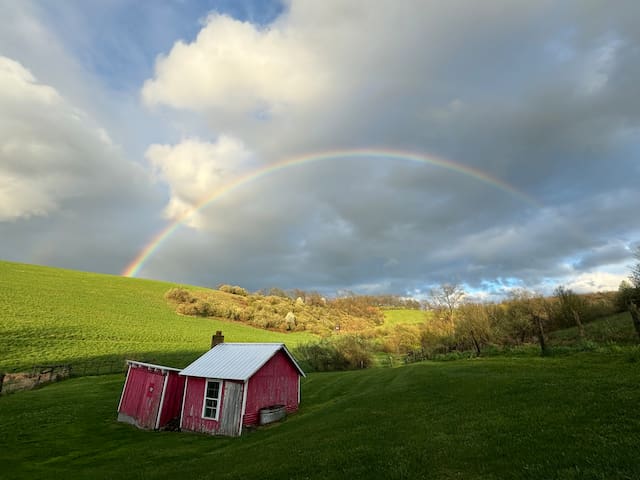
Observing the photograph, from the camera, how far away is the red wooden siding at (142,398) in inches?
985

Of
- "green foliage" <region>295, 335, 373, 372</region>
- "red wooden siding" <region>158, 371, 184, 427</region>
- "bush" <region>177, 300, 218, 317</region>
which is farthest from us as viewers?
"bush" <region>177, 300, 218, 317</region>

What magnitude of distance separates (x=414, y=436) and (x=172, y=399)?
19.6 metres

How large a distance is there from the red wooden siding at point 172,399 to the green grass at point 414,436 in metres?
1.70

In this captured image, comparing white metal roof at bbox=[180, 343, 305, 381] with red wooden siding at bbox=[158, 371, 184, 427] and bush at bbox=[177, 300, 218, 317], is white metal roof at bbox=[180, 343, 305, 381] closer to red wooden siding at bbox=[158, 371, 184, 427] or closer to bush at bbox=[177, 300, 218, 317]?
red wooden siding at bbox=[158, 371, 184, 427]

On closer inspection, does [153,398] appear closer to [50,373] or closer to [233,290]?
[50,373]

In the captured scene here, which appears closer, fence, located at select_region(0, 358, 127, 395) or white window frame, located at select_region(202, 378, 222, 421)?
white window frame, located at select_region(202, 378, 222, 421)

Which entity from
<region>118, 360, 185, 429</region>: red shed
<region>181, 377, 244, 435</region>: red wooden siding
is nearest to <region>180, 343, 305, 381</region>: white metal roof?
<region>181, 377, 244, 435</region>: red wooden siding

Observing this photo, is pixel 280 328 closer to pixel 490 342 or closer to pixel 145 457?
pixel 490 342

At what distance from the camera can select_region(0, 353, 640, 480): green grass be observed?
8.61 meters

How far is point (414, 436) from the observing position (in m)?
12.2

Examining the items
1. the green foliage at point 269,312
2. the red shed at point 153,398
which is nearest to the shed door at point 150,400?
the red shed at point 153,398

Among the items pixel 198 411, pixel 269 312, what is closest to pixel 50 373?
pixel 198 411

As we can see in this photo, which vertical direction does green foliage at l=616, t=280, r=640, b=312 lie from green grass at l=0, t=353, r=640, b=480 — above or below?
above

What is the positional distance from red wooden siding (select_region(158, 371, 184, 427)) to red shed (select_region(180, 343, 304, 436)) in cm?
128
